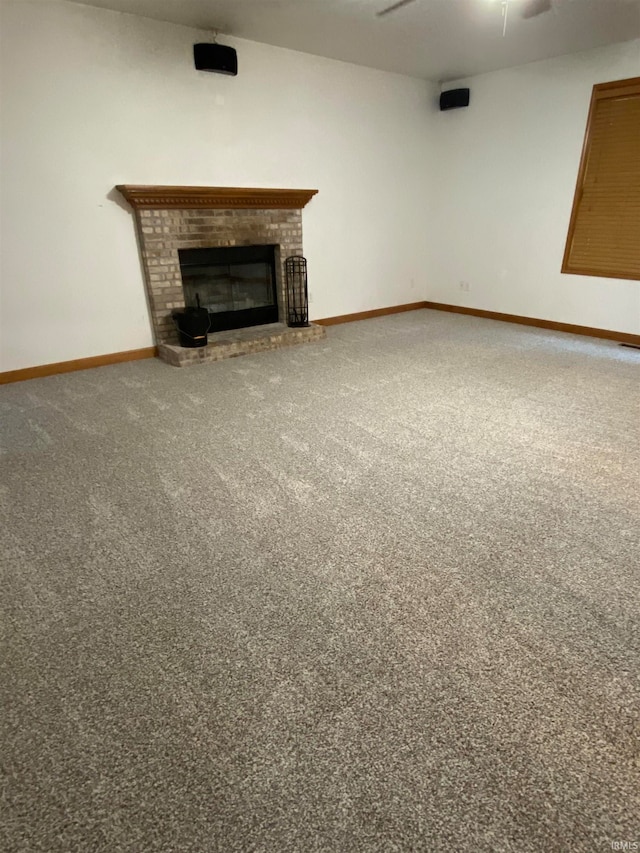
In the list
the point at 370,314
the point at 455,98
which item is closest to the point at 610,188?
the point at 455,98

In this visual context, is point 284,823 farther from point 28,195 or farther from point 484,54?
point 484,54

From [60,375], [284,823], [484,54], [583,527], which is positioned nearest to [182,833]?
[284,823]

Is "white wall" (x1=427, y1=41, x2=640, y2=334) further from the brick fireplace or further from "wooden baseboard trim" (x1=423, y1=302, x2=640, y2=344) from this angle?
the brick fireplace

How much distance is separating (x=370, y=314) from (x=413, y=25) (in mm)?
2698

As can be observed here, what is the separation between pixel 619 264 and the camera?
4512 mm

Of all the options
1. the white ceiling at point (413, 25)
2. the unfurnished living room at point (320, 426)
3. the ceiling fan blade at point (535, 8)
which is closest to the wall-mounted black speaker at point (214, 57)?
the unfurnished living room at point (320, 426)

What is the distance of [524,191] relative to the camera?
5.06m

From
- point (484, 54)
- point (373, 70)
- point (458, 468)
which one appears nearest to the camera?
point (458, 468)

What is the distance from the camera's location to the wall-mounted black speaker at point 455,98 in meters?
5.19

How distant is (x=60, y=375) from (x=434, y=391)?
115 inches

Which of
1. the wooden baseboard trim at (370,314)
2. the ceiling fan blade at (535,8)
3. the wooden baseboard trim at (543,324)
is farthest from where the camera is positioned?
the wooden baseboard trim at (370,314)

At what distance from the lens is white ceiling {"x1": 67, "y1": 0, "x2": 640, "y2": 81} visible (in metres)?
3.36

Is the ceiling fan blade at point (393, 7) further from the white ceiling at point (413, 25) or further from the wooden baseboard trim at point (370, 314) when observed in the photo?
the wooden baseboard trim at point (370, 314)

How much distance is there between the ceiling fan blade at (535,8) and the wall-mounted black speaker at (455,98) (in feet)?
5.70
